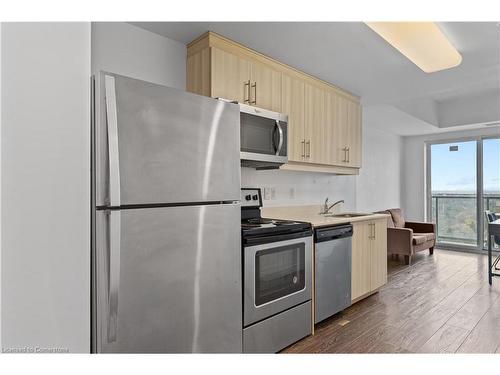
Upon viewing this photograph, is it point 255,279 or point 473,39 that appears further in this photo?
point 473,39

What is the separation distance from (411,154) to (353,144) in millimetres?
3535

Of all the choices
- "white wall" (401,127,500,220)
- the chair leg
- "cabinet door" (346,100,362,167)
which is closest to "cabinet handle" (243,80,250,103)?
"cabinet door" (346,100,362,167)

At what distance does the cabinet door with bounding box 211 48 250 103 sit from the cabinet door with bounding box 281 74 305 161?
45 cm

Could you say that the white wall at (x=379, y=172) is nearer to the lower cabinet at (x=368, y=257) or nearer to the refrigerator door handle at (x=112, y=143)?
the lower cabinet at (x=368, y=257)

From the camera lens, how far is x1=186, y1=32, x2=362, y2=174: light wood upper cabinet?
2197 mm

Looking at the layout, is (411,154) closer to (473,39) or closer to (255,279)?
(473,39)

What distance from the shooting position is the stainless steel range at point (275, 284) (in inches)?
76.4

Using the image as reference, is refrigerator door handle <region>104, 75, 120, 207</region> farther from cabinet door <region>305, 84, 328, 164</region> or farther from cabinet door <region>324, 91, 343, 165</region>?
cabinet door <region>324, 91, 343, 165</region>

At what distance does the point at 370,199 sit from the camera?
5.23m

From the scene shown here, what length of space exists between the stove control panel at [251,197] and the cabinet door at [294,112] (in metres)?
0.44

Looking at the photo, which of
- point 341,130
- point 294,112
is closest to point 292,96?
point 294,112

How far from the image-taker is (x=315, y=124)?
9.75ft

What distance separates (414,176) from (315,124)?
169 inches
